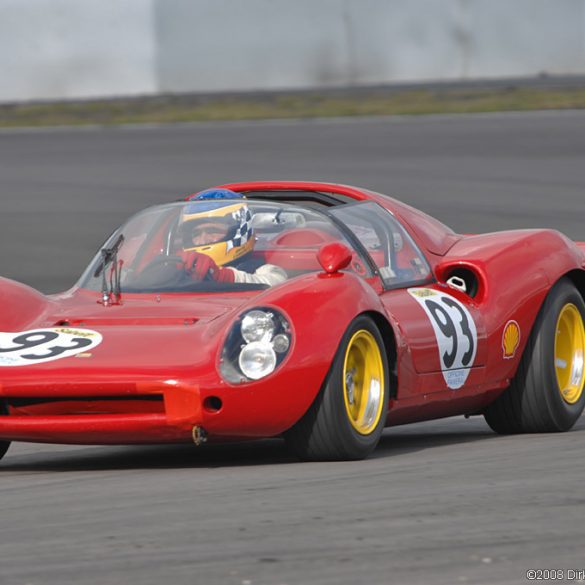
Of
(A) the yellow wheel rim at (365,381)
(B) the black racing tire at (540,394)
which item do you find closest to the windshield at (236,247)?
(A) the yellow wheel rim at (365,381)

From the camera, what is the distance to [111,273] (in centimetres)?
694

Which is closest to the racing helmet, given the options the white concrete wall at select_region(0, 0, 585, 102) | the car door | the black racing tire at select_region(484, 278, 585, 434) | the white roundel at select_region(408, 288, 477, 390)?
the car door

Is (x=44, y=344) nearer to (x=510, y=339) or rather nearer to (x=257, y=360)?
(x=257, y=360)

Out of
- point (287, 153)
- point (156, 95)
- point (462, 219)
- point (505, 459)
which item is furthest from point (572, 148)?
point (505, 459)

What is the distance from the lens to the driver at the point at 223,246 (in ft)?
22.1

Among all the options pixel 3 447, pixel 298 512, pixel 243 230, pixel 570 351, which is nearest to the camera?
pixel 298 512

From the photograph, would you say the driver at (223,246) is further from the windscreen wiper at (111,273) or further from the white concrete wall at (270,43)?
the white concrete wall at (270,43)

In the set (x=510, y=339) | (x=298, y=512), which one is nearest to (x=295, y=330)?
(x=298, y=512)

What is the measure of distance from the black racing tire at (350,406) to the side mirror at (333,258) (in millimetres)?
226

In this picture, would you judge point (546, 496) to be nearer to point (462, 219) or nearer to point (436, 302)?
point (436, 302)

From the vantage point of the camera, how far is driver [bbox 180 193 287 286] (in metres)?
A: 6.74

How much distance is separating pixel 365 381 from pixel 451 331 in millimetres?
767

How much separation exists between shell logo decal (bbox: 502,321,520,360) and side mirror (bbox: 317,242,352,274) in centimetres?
128

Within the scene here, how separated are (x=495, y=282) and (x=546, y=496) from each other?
2.34 meters
